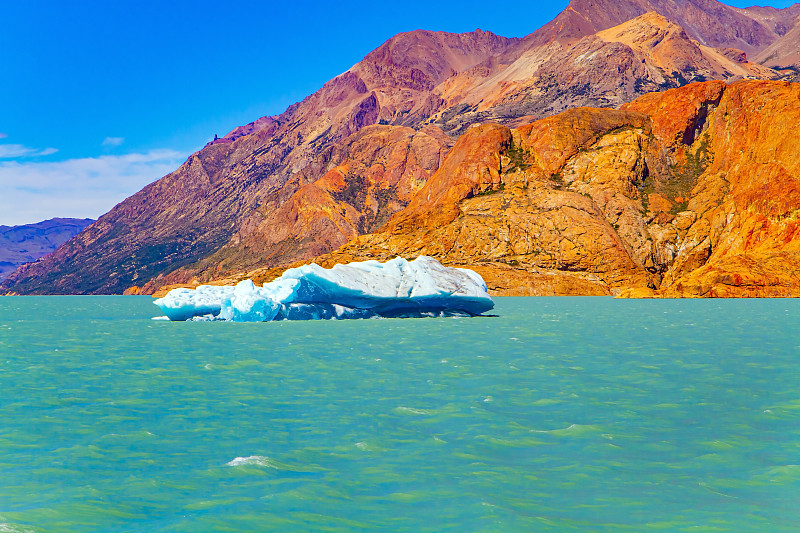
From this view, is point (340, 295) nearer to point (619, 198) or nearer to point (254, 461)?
point (254, 461)

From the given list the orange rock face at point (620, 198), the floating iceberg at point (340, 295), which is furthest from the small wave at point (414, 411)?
the orange rock face at point (620, 198)

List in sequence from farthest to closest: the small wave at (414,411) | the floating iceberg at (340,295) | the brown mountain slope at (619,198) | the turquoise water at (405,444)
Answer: the brown mountain slope at (619,198)
the floating iceberg at (340,295)
the small wave at (414,411)
the turquoise water at (405,444)

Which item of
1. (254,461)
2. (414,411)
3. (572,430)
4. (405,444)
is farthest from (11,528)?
(572,430)

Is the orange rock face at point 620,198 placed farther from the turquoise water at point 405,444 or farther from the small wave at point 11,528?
the small wave at point 11,528

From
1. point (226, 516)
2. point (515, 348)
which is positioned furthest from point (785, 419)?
point (515, 348)

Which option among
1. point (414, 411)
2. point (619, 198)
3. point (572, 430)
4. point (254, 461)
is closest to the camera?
point (254, 461)

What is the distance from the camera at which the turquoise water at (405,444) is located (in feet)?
27.8

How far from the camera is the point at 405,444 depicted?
1191 cm

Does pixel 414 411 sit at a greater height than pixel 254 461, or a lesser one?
greater

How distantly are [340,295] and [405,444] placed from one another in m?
38.9

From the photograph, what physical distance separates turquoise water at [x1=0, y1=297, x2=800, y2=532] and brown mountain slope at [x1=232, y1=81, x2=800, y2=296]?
89580 millimetres

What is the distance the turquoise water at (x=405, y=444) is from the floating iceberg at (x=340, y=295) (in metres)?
24.6

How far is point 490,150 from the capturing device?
16025 cm

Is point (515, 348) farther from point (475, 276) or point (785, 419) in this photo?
point (475, 276)
